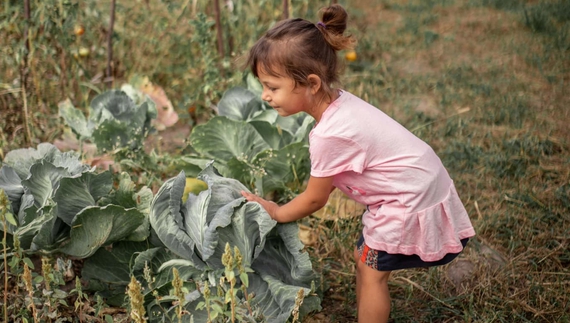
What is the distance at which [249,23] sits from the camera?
4.30m

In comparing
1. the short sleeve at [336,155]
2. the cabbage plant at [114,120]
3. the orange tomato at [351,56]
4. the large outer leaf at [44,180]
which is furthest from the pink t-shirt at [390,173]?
the orange tomato at [351,56]

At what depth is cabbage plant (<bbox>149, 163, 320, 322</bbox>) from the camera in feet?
6.48

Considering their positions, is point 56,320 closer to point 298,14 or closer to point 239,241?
point 239,241

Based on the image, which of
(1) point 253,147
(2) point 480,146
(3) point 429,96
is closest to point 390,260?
(1) point 253,147

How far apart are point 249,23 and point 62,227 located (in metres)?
2.51

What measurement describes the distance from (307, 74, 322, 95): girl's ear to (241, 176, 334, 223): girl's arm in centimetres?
27

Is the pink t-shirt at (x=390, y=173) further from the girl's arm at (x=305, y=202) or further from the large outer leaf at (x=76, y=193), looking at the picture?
the large outer leaf at (x=76, y=193)

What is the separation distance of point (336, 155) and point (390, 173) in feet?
0.59

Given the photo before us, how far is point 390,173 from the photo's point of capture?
72.4 inches

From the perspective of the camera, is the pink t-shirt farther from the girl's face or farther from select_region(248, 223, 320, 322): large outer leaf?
select_region(248, 223, 320, 322): large outer leaf

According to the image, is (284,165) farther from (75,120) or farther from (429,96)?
(429,96)

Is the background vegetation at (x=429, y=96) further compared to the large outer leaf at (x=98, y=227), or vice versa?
the background vegetation at (x=429, y=96)

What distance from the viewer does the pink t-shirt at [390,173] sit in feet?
5.93

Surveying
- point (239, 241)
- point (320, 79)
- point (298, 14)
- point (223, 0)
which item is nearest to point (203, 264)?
point (239, 241)
